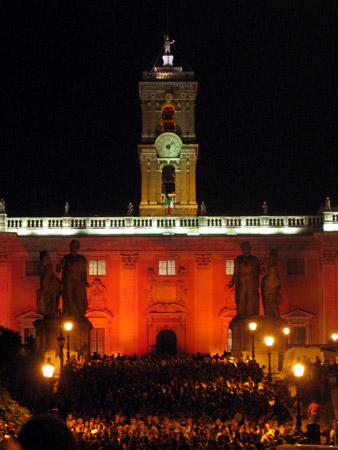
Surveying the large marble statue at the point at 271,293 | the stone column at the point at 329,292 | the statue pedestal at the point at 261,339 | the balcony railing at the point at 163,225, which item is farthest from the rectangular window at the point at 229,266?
the statue pedestal at the point at 261,339

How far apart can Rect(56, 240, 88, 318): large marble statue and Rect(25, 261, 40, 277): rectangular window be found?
16.8 metres

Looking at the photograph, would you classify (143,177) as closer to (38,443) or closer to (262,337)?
(262,337)

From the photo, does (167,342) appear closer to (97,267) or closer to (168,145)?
(97,267)

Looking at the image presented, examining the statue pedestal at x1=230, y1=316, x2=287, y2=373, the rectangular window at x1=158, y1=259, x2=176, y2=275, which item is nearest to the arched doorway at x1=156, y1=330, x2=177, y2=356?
the rectangular window at x1=158, y1=259, x2=176, y2=275

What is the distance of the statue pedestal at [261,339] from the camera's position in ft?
94.9

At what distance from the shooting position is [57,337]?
28.8 m

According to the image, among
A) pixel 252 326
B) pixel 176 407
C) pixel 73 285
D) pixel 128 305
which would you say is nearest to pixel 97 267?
pixel 128 305

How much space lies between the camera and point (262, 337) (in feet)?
98.2

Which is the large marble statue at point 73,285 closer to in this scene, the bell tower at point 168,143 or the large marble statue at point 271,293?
the large marble statue at point 271,293

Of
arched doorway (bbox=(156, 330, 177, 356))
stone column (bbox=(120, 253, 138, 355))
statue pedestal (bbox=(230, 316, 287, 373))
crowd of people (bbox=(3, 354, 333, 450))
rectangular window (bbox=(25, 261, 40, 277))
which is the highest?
rectangular window (bbox=(25, 261, 40, 277))

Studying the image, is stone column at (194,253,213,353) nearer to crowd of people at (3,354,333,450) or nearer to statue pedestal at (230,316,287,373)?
statue pedestal at (230,316,287,373)

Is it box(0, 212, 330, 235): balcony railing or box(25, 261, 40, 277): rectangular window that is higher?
box(0, 212, 330, 235): balcony railing

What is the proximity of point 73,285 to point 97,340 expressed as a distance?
1616 cm

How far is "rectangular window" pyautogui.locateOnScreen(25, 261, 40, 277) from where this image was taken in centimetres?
4734
